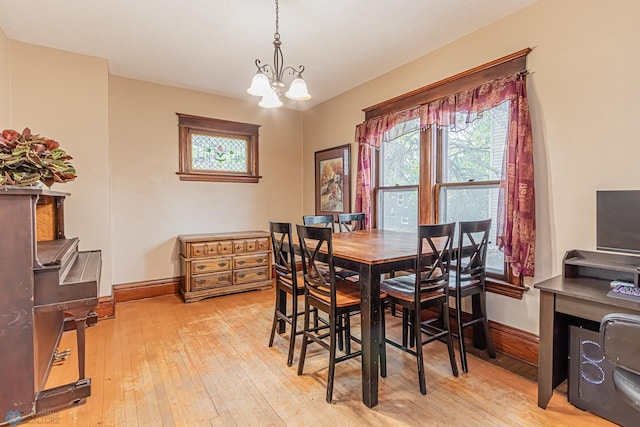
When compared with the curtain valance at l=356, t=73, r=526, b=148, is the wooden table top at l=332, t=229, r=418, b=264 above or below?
below

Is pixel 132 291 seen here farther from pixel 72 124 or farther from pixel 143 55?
pixel 143 55

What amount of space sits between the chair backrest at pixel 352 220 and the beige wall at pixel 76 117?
2.52m

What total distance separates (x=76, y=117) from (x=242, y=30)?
1.95 m

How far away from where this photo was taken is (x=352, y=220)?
11.8 feet

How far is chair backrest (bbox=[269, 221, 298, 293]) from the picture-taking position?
225cm

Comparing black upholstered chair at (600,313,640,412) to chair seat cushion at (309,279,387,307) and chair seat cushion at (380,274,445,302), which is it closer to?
chair seat cushion at (380,274,445,302)

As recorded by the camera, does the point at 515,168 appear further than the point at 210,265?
No

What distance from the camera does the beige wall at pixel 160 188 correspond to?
3785 millimetres

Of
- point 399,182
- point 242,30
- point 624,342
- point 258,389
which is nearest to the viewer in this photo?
point 624,342

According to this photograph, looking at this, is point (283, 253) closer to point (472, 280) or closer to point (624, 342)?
point (472, 280)

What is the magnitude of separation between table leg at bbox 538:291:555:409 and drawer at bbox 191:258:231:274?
3302 millimetres

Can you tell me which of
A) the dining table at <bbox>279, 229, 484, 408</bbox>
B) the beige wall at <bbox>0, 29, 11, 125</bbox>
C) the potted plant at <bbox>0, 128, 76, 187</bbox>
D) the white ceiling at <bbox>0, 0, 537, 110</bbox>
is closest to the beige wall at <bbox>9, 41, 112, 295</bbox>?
the beige wall at <bbox>0, 29, 11, 125</bbox>

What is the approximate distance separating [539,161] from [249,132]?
361 centimetres

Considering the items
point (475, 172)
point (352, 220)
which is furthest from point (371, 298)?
point (352, 220)
